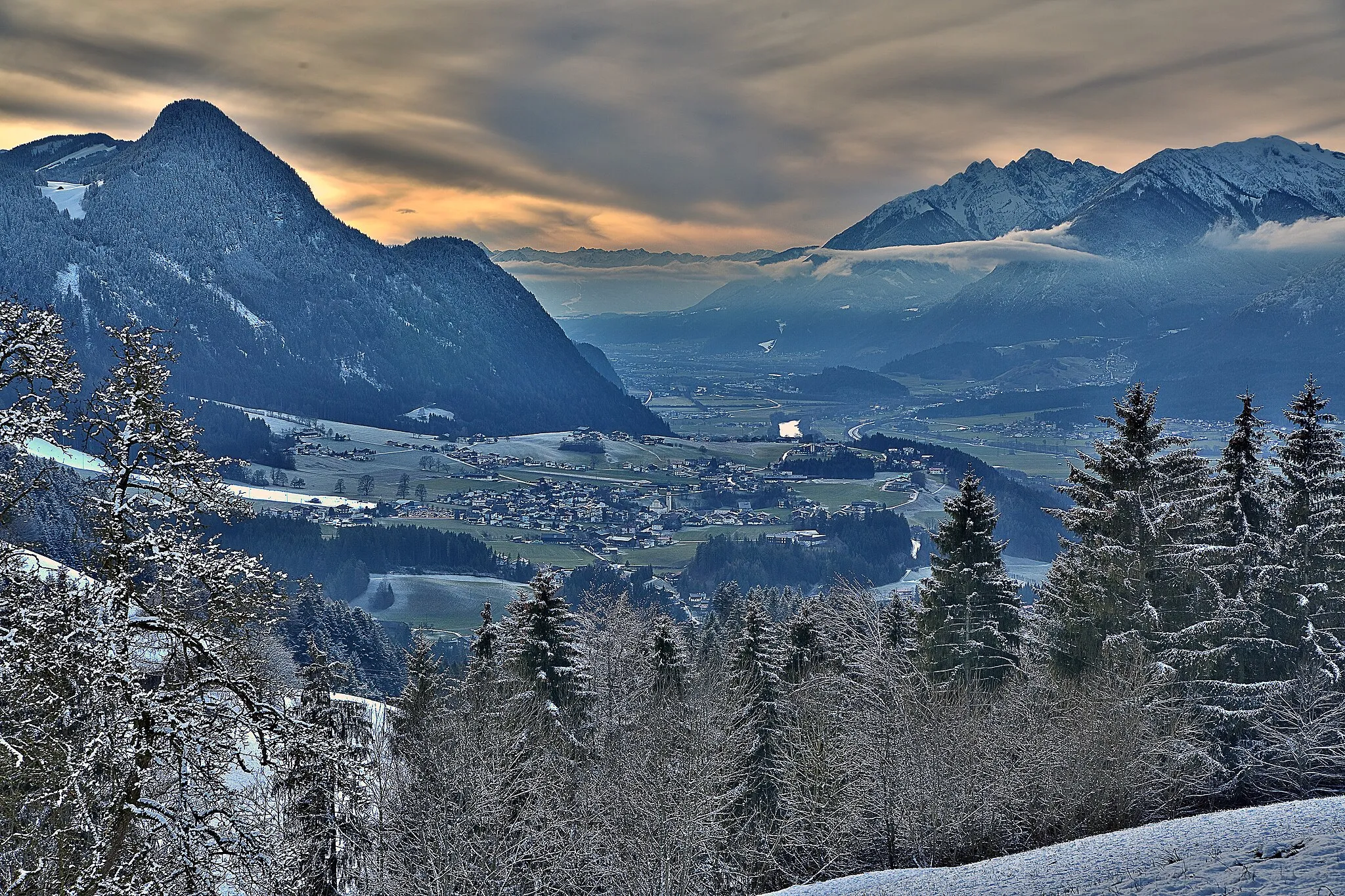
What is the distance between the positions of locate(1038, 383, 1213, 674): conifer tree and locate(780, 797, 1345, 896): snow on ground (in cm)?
833

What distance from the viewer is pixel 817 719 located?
1225 inches

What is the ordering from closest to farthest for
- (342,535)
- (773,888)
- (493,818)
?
(493,818)
(773,888)
(342,535)

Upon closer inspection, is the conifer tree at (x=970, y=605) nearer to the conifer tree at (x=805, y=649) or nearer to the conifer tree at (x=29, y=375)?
the conifer tree at (x=805, y=649)

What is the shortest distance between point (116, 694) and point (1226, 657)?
25119mm

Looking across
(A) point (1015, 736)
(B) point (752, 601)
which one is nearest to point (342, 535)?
(B) point (752, 601)

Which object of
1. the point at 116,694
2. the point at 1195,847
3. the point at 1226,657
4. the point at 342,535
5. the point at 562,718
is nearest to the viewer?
the point at 116,694

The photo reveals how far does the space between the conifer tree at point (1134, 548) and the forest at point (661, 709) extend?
0.08m

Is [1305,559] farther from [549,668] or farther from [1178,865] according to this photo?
[549,668]

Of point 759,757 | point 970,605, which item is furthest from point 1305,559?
point 759,757

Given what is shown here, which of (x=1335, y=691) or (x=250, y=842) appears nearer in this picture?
(x=250, y=842)

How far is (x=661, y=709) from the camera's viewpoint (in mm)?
31672

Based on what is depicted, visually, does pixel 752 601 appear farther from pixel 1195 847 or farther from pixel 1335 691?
pixel 1195 847

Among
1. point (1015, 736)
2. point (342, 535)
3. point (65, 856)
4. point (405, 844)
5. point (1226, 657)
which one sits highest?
point (65, 856)

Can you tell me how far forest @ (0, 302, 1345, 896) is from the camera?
37.1ft
